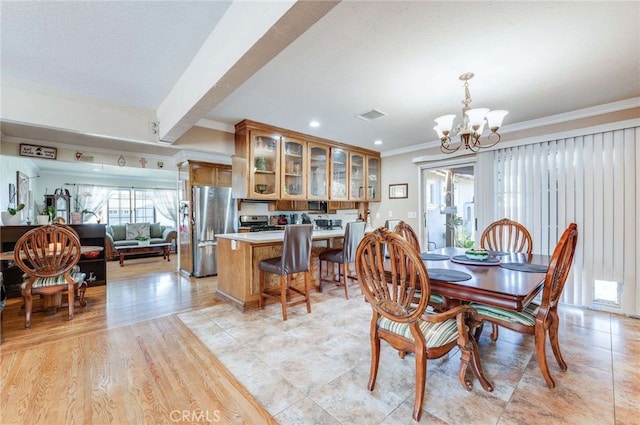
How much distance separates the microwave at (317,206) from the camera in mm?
4983

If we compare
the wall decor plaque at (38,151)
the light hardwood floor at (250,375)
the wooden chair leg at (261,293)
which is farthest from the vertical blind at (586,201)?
the wall decor plaque at (38,151)

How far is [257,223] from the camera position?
4.76m

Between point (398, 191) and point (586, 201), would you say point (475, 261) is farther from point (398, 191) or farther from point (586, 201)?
point (398, 191)

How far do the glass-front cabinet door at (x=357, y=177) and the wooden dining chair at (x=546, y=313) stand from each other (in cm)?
330

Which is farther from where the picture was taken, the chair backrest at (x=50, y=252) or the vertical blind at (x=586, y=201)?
the vertical blind at (x=586, y=201)

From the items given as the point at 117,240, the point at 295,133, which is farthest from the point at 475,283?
the point at 117,240

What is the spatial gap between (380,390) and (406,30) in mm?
2272

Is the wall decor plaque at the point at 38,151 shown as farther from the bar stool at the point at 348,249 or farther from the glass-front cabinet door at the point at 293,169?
the bar stool at the point at 348,249

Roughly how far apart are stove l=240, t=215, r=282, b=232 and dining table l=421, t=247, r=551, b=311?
9.78 ft

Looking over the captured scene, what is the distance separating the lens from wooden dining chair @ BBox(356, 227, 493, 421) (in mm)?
1381

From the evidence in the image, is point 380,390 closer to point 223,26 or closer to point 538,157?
point 223,26

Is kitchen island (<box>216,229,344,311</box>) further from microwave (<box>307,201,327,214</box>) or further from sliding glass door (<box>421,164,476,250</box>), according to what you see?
sliding glass door (<box>421,164,476,250</box>)

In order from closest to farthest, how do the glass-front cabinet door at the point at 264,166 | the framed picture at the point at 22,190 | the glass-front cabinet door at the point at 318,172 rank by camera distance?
the glass-front cabinet door at the point at 264,166
the glass-front cabinet door at the point at 318,172
the framed picture at the point at 22,190

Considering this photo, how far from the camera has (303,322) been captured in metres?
2.71
